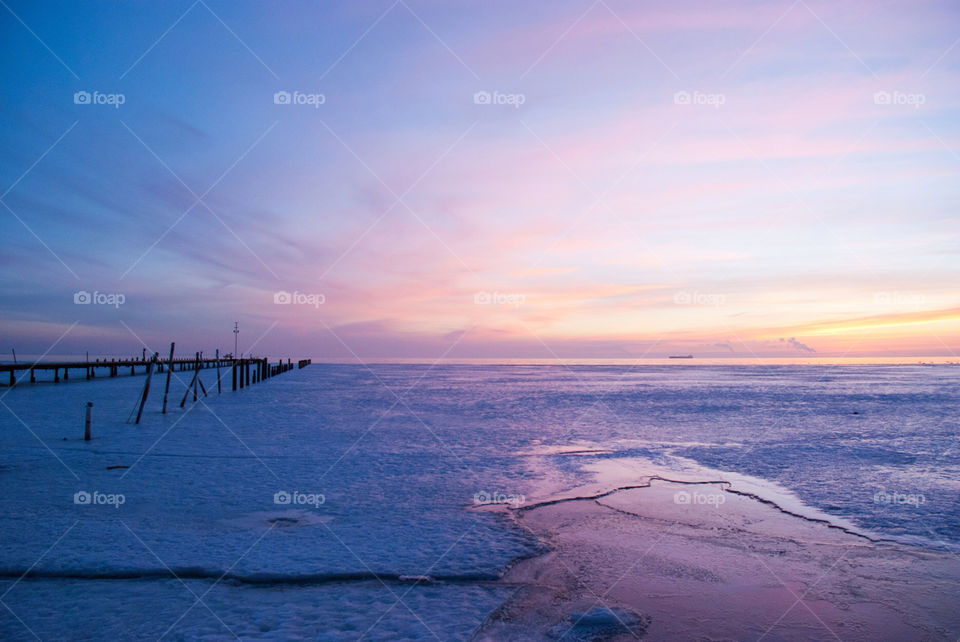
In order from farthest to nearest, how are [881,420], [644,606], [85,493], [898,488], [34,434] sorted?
1. [881,420]
2. [34,434]
3. [898,488]
4. [85,493]
5. [644,606]

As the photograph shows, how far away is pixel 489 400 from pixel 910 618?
2711 cm

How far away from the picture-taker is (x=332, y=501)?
9.72 m

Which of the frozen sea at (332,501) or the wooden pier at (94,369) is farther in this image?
the wooden pier at (94,369)

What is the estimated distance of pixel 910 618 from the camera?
5.45 m

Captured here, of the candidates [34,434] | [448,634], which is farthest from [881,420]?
[34,434]

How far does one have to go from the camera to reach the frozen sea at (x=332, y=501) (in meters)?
5.61

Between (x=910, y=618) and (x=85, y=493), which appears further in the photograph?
(x=85, y=493)

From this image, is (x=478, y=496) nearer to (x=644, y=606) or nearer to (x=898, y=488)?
(x=644, y=606)

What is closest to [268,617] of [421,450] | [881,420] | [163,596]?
[163,596]

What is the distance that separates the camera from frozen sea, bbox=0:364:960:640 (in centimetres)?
561

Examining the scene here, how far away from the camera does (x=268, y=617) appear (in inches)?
213

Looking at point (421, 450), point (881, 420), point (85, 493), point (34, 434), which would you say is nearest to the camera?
point (85, 493)

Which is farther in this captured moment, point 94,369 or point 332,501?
point 94,369

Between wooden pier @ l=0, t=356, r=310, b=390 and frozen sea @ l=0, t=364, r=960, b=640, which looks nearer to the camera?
frozen sea @ l=0, t=364, r=960, b=640
